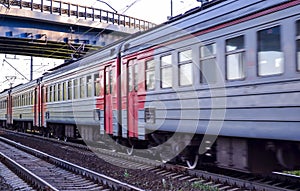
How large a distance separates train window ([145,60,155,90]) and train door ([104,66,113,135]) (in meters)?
2.51

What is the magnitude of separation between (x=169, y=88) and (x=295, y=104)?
375cm

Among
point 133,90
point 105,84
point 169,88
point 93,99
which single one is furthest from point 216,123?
point 93,99

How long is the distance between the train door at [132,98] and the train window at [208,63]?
3.06 metres

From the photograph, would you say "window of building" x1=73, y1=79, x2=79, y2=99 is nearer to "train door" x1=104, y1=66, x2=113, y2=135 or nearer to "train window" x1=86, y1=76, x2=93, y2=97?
"train window" x1=86, y1=76, x2=93, y2=97

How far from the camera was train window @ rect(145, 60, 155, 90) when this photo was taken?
1045 cm

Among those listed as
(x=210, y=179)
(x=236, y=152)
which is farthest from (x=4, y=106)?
(x=236, y=152)

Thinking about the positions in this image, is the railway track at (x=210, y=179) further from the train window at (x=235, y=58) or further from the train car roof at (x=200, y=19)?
the train car roof at (x=200, y=19)

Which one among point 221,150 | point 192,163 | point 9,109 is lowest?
point 192,163

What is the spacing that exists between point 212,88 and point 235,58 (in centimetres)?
76

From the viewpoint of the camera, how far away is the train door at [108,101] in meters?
13.0

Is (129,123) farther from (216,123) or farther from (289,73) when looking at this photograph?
(289,73)

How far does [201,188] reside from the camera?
7.86m

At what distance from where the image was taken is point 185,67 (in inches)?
360

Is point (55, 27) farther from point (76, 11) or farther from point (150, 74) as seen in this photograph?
point (150, 74)
